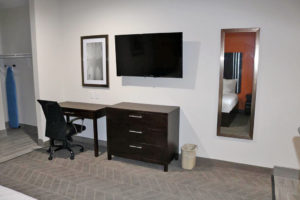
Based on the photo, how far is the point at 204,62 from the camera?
3.34m

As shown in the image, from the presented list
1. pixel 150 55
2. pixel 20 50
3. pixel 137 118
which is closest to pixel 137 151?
pixel 137 118

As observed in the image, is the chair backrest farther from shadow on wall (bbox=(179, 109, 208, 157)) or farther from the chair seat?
shadow on wall (bbox=(179, 109, 208, 157))

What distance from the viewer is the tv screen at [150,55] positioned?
3.32 metres

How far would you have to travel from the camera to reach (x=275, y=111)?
10.0 feet

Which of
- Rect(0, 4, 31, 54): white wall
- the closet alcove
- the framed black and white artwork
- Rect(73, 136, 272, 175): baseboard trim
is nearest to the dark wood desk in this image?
the framed black and white artwork

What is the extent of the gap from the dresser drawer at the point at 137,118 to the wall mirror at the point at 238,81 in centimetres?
85

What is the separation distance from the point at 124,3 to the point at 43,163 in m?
2.76

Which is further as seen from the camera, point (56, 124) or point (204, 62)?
point (56, 124)

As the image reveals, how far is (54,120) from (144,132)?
1409 millimetres

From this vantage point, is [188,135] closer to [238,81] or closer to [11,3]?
[238,81]

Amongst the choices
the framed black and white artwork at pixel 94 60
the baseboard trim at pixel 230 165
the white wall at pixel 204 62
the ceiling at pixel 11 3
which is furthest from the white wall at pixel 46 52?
the baseboard trim at pixel 230 165

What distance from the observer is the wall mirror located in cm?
308

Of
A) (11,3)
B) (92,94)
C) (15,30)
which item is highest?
(11,3)

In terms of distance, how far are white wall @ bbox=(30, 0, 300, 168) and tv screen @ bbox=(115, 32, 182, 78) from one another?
0.19m
